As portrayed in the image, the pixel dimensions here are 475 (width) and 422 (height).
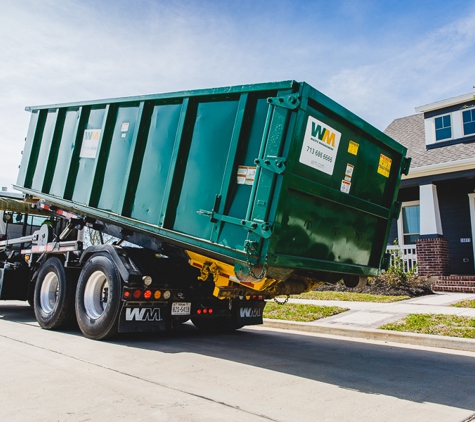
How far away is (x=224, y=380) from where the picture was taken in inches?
181

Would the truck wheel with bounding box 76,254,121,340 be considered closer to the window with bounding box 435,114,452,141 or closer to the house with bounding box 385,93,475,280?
the house with bounding box 385,93,475,280

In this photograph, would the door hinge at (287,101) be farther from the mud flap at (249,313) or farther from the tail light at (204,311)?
the mud flap at (249,313)

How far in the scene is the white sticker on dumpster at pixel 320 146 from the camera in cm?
505

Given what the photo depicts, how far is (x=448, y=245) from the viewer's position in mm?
15516

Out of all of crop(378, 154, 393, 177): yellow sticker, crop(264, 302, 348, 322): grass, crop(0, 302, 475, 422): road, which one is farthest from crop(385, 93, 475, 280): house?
crop(378, 154, 393, 177): yellow sticker

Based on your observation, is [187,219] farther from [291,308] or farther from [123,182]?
[291,308]

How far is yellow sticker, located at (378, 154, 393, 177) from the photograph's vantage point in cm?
632

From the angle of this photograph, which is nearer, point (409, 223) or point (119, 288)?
point (119, 288)

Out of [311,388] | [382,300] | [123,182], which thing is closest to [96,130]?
[123,182]

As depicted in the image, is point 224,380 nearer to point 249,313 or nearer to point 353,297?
point 249,313

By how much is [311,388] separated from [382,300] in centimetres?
751

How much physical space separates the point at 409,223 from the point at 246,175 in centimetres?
1376

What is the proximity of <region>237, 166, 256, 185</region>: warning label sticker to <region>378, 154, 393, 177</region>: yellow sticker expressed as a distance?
2.14m

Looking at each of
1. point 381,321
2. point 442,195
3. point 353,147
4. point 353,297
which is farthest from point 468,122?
point 353,147
